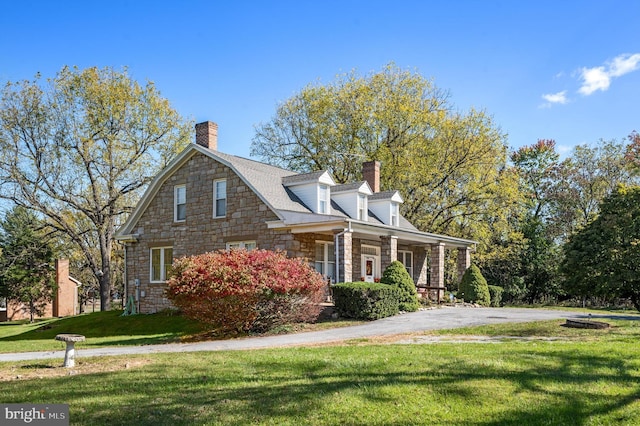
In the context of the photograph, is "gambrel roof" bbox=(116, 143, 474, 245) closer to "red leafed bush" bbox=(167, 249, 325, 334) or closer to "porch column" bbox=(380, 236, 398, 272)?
"porch column" bbox=(380, 236, 398, 272)

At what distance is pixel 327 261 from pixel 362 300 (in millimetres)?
Answer: 4779

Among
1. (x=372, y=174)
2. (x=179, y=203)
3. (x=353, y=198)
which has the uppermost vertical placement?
(x=372, y=174)

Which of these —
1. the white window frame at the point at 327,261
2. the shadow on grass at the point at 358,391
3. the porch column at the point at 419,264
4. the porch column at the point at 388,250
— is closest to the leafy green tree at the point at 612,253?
the shadow on grass at the point at 358,391

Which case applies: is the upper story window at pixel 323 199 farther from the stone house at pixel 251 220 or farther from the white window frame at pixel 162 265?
the white window frame at pixel 162 265

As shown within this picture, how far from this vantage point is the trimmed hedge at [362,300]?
18144 mm

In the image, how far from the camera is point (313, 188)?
77.0 feet

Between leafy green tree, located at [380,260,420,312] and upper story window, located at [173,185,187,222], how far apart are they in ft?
30.8

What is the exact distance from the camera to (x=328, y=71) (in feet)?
118

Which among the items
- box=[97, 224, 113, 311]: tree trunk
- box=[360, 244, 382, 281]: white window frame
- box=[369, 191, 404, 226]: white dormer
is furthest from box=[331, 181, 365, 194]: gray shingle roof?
box=[97, 224, 113, 311]: tree trunk


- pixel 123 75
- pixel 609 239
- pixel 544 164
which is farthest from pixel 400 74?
pixel 609 239

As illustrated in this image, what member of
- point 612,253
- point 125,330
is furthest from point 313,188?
point 612,253

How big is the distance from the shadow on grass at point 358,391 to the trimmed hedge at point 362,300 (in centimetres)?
883

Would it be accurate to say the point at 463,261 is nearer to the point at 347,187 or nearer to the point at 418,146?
the point at 418,146

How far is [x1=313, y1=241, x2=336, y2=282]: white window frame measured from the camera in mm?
22297
